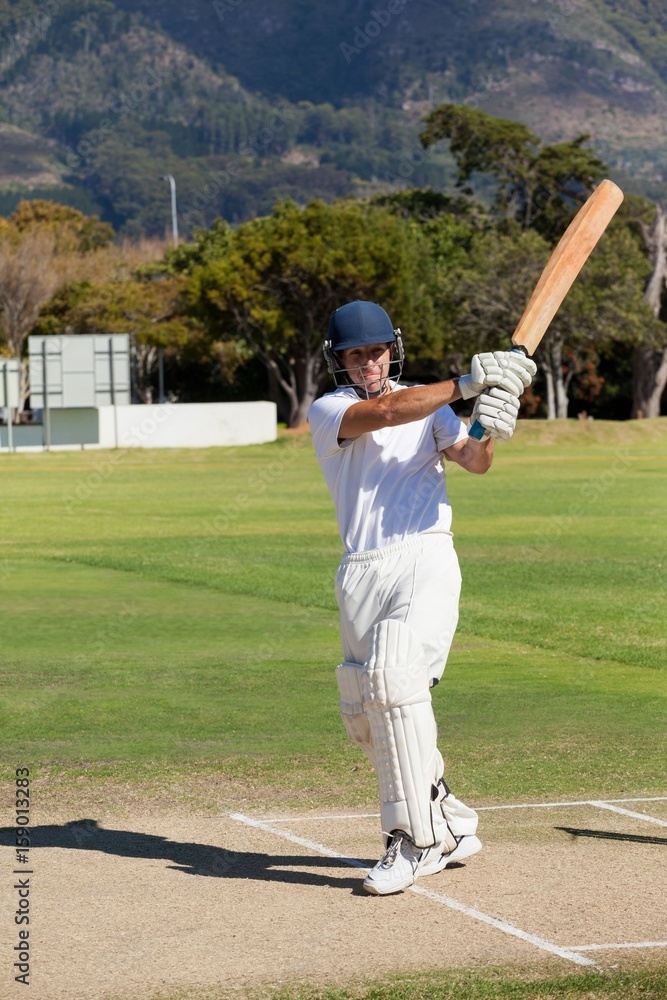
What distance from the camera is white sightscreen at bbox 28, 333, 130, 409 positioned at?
5412 centimetres

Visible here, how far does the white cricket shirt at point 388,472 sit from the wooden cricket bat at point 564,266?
19.4 inches

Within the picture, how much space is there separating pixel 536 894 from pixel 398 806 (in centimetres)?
64

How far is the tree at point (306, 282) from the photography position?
62.7 metres

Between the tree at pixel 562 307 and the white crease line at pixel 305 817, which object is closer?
the white crease line at pixel 305 817

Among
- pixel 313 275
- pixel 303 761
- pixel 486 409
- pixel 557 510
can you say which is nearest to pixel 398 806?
pixel 486 409

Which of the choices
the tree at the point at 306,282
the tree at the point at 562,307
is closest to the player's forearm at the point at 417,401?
the tree at the point at 562,307

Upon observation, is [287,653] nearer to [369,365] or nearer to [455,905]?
[369,365]

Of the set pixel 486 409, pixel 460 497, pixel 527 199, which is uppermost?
pixel 527 199

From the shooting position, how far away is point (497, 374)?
5.59 meters

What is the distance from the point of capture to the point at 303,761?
27.1ft

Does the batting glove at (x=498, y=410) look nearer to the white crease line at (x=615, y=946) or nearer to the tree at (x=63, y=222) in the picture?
the white crease line at (x=615, y=946)

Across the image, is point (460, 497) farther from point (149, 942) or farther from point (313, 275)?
point (313, 275)

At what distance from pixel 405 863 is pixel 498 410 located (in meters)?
1.83

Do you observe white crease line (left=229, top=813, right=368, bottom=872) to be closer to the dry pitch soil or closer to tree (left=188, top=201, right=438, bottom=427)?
the dry pitch soil
